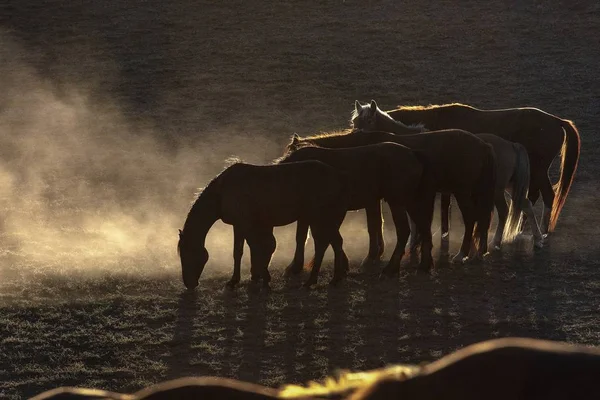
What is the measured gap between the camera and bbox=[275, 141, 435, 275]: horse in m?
10.6

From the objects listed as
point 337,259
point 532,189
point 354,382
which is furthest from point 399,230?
point 354,382

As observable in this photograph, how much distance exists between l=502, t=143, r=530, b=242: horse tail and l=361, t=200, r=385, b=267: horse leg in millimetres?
1659

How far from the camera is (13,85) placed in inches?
887

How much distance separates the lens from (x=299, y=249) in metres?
10.7

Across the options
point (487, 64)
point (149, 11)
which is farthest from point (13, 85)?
point (487, 64)

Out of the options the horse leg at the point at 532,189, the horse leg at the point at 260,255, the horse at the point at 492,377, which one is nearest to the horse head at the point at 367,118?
the horse leg at the point at 532,189

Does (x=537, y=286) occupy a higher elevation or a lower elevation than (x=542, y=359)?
lower

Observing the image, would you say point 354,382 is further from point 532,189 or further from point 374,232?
point 532,189

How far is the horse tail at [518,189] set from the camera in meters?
12.1

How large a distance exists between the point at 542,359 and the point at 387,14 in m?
24.3

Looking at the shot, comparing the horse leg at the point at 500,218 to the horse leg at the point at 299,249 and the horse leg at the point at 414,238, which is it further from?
the horse leg at the point at 299,249

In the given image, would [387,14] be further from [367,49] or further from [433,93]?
[433,93]

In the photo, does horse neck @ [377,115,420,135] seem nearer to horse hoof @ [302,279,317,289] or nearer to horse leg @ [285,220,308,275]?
horse leg @ [285,220,308,275]

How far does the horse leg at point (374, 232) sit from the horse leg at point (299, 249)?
2.65 ft
